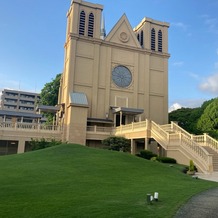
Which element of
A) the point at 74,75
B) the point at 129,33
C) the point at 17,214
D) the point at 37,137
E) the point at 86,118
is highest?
the point at 129,33

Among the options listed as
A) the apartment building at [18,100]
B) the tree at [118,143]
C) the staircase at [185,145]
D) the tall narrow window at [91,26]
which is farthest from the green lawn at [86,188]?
the apartment building at [18,100]

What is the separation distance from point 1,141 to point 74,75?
504 inches

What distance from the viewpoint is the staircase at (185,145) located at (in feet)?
65.1

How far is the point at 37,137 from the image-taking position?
31578 millimetres

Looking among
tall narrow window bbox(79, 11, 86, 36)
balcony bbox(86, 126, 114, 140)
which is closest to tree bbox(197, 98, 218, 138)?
balcony bbox(86, 126, 114, 140)

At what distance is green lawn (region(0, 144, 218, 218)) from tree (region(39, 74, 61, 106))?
34790mm

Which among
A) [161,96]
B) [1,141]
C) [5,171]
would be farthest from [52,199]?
[161,96]

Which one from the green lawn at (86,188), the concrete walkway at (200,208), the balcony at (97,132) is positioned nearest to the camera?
the concrete walkway at (200,208)

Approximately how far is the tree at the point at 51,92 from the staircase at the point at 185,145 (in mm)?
25600

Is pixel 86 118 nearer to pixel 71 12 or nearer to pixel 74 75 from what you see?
pixel 74 75

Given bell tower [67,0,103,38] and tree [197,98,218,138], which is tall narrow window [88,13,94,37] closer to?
bell tower [67,0,103,38]

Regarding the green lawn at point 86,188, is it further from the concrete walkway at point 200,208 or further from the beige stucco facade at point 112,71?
the beige stucco facade at point 112,71

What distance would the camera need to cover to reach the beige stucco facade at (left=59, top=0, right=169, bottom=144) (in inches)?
1475

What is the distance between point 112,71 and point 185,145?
20.8m
